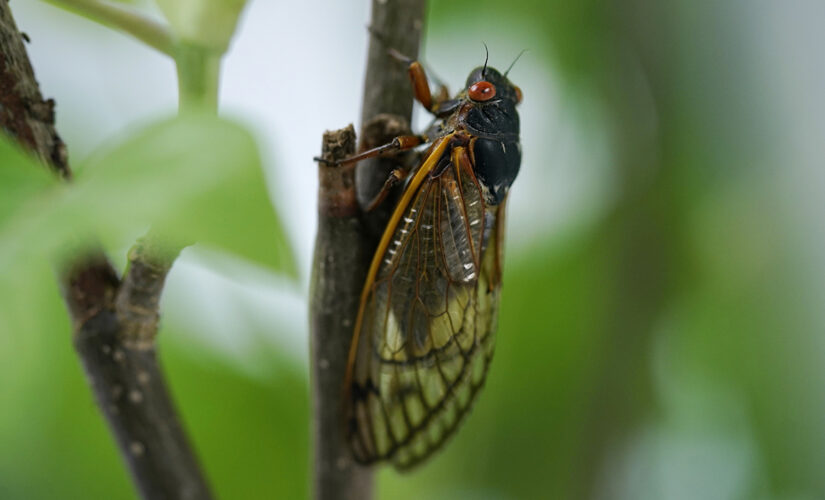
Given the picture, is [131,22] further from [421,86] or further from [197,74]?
[421,86]

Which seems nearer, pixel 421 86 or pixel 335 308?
pixel 335 308

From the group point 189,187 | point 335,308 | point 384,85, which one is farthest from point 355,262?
point 189,187

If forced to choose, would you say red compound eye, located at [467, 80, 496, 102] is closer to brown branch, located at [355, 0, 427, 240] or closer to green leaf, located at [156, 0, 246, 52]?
brown branch, located at [355, 0, 427, 240]

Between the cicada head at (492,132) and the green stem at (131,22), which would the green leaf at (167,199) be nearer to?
the green stem at (131,22)

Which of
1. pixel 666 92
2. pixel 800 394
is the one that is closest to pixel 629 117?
pixel 666 92

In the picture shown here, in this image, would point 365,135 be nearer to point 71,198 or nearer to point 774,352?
point 71,198
